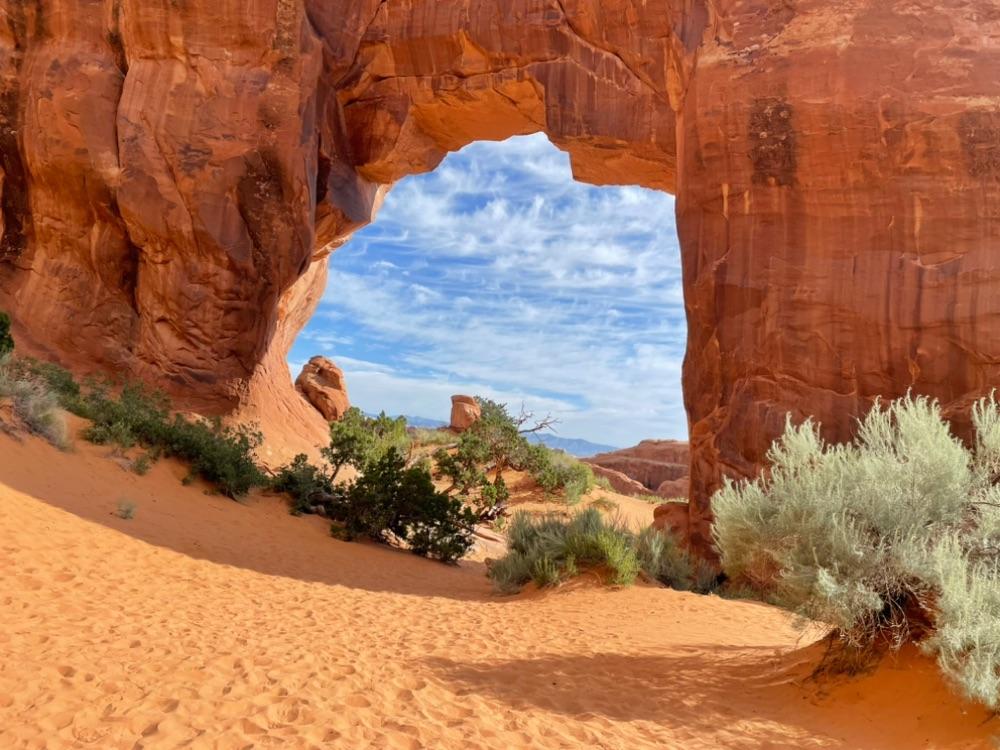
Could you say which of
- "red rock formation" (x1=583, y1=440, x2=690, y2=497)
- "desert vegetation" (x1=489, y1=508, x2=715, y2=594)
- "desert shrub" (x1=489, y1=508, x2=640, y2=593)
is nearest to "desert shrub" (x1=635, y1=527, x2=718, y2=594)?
"desert vegetation" (x1=489, y1=508, x2=715, y2=594)

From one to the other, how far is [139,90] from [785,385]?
15.5 meters

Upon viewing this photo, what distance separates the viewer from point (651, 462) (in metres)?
37.4

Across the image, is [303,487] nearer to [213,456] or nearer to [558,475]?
[213,456]

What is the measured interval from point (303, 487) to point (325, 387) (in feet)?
43.0

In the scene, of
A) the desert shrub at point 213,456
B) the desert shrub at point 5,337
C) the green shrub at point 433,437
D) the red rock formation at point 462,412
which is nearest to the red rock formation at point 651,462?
the red rock formation at point 462,412

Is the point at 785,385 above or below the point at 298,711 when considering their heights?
above

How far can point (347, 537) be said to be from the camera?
13.5 m

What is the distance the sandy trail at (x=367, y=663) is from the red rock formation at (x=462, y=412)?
24.0 metres

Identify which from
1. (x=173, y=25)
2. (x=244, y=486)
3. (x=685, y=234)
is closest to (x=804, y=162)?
(x=685, y=234)

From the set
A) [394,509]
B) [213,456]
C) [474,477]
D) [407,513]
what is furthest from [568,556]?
[474,477]

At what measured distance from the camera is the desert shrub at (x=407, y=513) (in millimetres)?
13758

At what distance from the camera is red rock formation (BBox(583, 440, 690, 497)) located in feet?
Result: 120

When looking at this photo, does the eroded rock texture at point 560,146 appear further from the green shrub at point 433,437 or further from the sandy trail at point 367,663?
the green shrub at point 433,437

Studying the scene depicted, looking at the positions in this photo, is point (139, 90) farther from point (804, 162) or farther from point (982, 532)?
point (982, 532)
